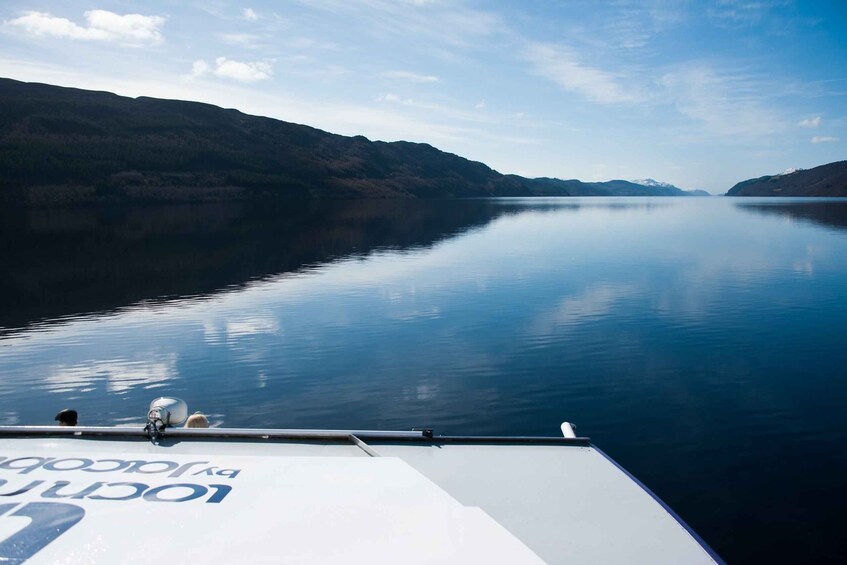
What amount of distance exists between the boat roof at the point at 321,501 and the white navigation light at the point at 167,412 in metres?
0.35

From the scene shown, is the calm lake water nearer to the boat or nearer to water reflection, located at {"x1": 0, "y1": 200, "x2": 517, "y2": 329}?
water reflection, located at {"x1": 0, "y1": 200, "x2": 517, "y2": 329}

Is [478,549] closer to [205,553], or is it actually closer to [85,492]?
[205,553]

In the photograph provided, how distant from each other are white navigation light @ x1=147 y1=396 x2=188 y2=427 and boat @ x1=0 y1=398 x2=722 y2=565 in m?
0.03

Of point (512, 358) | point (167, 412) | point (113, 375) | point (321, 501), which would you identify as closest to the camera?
point (321, 501)

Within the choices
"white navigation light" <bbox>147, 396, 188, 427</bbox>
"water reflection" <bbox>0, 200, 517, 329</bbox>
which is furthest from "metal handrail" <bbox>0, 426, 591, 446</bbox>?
"water reflection" <bbox>0, 200, 517, 329</bbox>

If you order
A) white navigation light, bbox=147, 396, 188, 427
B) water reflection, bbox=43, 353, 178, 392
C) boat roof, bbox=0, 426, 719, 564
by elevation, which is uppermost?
white navigation light, bbox=147, 396, 188, 427

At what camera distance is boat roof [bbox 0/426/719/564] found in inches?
297

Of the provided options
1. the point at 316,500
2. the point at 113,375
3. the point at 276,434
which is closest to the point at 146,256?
the point at 113,375

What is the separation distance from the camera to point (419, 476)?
9578mm

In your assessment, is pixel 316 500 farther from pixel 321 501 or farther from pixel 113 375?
pixel 113 375

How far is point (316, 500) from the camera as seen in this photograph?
8797 mm

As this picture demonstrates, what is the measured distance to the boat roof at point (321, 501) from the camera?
7543 millimetres

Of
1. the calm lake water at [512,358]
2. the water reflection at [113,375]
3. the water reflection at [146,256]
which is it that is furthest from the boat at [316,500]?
the water reflection at [146,256]

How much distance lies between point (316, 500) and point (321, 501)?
10cm
